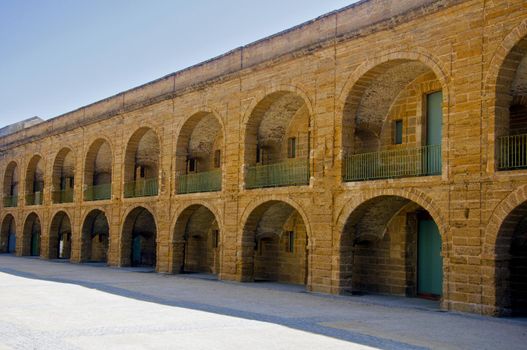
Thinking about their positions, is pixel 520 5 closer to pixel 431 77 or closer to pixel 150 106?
pixel 431 77

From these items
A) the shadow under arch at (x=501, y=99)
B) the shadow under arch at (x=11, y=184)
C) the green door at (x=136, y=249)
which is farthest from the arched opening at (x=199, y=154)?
the shadow under arch at (x=11, y=184)

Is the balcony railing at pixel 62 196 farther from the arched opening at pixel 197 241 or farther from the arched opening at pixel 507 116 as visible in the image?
the arched opening at pixel 507 116

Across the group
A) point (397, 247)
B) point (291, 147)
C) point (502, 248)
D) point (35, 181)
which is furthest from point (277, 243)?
point (35, 181)

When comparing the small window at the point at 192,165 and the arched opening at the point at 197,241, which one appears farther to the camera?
the small window at the point at 192,165

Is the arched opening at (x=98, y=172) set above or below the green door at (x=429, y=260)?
above

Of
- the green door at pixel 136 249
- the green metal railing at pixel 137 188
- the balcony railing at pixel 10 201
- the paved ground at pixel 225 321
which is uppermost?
the green metal railing at pixel 137 188

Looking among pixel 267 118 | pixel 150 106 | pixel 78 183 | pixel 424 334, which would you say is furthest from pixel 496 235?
pixel 78 183

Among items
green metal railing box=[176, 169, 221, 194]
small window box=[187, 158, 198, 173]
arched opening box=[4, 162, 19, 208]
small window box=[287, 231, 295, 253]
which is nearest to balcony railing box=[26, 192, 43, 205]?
arched opening box=[4, 162, 19, 208]

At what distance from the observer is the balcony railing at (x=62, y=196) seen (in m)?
33.0

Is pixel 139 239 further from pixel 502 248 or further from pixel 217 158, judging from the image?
pixel 502 248

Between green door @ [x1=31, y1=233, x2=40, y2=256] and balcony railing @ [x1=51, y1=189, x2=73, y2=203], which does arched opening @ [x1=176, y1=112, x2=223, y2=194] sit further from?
green door @ [x1=31, y1=233, x2=40, y2=256]

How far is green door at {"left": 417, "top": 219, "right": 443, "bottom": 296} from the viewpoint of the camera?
1752 centimetres

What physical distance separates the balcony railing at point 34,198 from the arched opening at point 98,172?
18.7 feet

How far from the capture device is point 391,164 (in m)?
16.7
